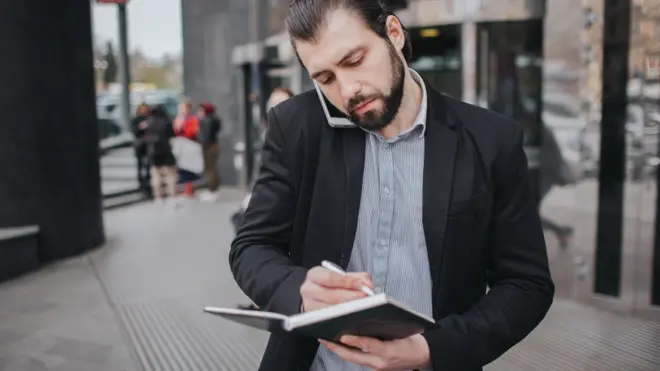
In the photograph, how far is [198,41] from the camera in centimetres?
1398

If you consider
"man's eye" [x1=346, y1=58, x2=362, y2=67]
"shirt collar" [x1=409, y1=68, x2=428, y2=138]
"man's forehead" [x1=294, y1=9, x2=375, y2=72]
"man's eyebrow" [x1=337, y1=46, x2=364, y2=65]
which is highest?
"man's forehead" [x1=294, y1=9, x2=375, y2=72]

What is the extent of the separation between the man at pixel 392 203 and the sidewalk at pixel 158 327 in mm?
3039

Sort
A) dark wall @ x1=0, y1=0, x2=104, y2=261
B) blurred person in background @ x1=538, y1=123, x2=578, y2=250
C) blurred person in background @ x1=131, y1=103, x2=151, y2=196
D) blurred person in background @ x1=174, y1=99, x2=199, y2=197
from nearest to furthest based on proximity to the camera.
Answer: blurred person in background @ x1=538, y1=123, x2=578, y2=250, dark wall @ x1=0, y1=0, x2=104, y2=261, blurred person in background @ x1=174, y1=99, x2=199, y2=197, blurred person in background @ x1=131, y1=103, x2=151, y2=196

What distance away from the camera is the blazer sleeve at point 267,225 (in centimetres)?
135

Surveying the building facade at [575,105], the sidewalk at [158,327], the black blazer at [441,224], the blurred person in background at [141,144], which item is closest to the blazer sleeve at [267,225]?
the black blazer at [441,224]

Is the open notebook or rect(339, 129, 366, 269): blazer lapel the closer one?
the open notebook

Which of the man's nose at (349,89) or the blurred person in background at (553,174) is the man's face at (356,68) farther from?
the blurred person in background at (553,174)

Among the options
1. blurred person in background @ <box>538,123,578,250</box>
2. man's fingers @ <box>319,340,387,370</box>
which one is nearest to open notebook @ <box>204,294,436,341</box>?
man's fingers @ <box>319,340,387,370</box>

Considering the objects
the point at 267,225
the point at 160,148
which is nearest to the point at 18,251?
the point at 160,148

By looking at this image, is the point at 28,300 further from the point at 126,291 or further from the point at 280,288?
the point at 280,288

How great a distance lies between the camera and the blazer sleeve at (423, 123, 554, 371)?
51.8 inches

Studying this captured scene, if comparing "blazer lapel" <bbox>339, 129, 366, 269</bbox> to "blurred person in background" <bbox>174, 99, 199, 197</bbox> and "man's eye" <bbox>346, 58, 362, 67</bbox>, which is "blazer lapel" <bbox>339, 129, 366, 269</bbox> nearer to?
"man's eye" <bbox>346, 58, 362, 67</bbox>

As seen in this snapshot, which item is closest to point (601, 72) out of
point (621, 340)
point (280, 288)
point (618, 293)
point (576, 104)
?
point (576, 104)

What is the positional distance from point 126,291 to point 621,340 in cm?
396
